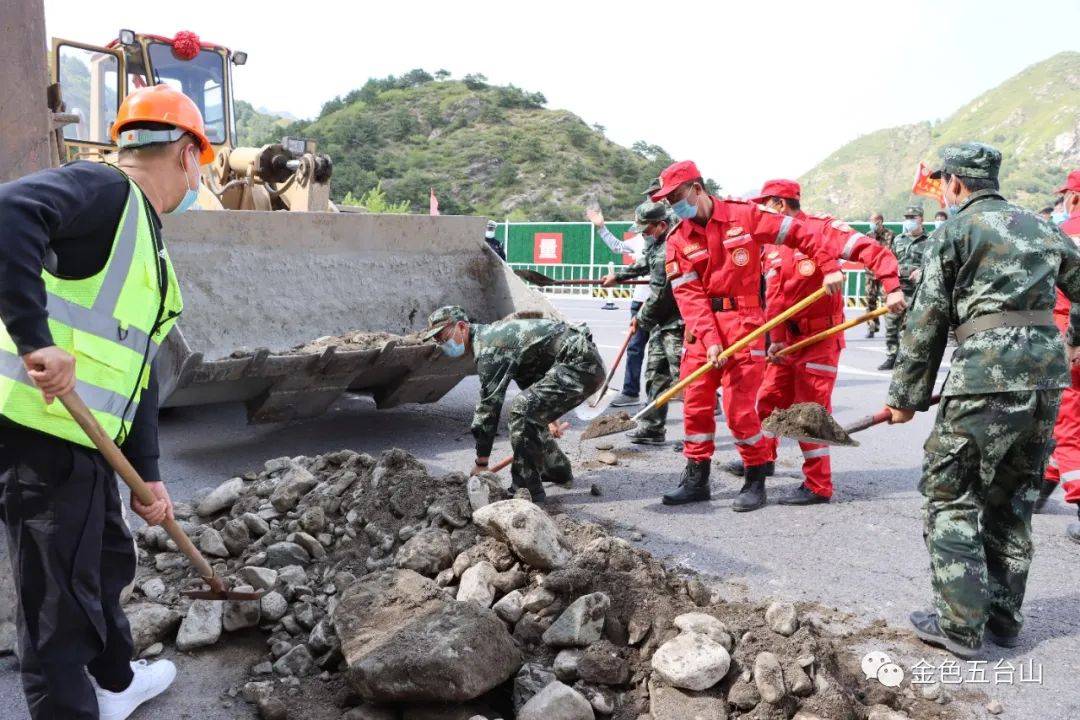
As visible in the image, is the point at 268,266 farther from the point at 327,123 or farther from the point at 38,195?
the point at 327,123

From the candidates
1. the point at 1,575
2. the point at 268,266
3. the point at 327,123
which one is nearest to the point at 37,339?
the point at 1,575

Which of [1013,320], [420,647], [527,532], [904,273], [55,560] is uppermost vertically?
[1013,320]

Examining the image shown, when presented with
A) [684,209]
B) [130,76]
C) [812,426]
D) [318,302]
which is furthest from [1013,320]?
[130,76]

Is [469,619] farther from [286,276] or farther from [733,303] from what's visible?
→ [286,276]

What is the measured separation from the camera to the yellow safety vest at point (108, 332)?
2221 mm

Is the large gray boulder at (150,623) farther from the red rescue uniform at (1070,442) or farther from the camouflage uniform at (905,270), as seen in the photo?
the camouflage uniform at (905,270)

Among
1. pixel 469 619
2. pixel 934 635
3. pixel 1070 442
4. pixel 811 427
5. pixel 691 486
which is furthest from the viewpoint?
pixel 691 486

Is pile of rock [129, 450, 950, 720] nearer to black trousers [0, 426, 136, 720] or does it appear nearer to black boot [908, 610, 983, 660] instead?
black boot [908, 610, 983, 660]

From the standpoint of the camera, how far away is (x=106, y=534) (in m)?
2.59

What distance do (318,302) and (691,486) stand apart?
120 inches

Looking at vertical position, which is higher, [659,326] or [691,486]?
[659,326]

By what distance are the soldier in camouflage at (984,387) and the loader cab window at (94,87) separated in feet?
21.8

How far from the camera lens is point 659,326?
667 cm

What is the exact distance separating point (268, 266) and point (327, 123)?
178 feet
